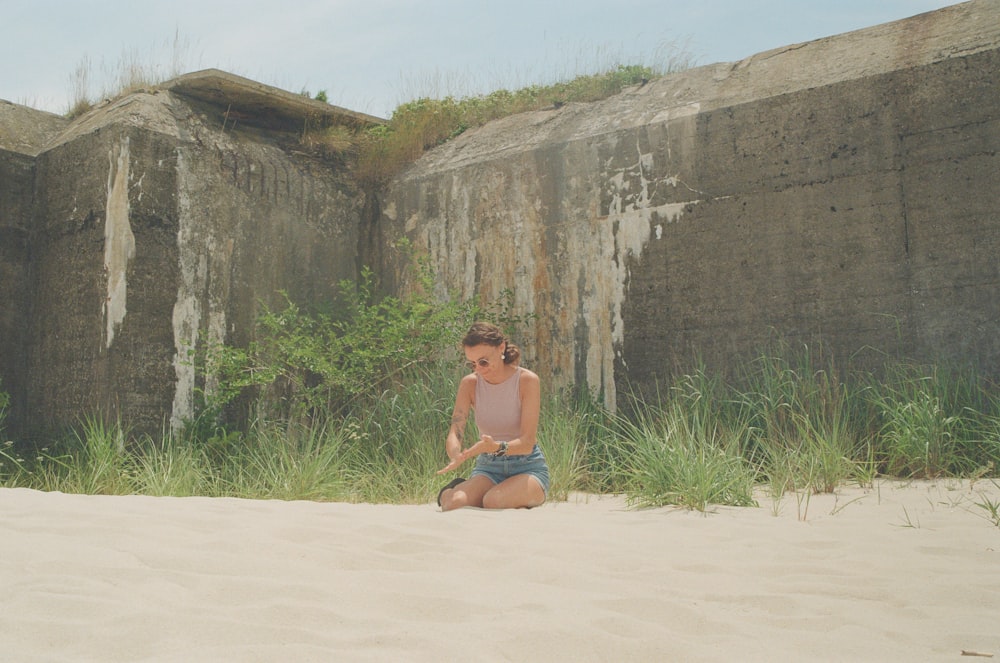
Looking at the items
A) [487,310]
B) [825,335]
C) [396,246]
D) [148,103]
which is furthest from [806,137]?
[148,103]

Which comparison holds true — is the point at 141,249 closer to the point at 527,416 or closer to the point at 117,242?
the point at 117,242

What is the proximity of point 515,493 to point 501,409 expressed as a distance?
432 millimetres

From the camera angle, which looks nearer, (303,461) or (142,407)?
(303,461)

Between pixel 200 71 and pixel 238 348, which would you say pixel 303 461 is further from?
pixel 200 71

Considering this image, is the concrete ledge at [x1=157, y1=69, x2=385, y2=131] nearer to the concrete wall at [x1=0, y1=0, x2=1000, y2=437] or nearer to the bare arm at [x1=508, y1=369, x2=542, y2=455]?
the concrete wall at [x1=0, y1=0, x2=1000, y2=437]

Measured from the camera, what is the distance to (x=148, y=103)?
6246 mm

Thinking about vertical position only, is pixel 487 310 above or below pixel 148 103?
below

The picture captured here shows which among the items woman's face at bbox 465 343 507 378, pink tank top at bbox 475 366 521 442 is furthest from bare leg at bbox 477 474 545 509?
woman's face at bbox 465 343 507 378

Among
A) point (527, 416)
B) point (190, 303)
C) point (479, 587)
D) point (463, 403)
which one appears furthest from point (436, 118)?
point (479, 587)

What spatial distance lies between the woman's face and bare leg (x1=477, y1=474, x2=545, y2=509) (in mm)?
525

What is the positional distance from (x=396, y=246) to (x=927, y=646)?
5.73 m

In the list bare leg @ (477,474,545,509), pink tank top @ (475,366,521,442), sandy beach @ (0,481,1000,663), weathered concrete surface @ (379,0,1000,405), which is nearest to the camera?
sandy beach @ (0,481,1000,663)

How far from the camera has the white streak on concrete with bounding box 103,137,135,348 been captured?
5.77 m

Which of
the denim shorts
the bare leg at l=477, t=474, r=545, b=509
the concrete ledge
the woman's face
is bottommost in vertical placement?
the bare leg at l=477, t=474, r=545, b=509
